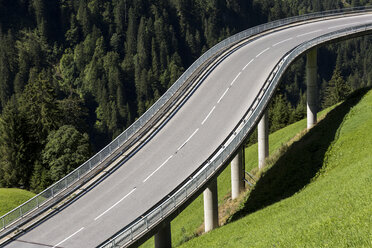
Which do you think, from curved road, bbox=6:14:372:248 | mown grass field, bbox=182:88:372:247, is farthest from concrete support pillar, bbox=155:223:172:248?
curved road, bbox=6:14:372:248

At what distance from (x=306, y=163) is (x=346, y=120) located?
23.2 feet

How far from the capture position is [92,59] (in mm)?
188250

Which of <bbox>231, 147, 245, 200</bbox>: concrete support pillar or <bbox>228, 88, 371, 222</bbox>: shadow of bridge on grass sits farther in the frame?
<bbox>231, 147, 245, 200</bbox>: concrete support pillar

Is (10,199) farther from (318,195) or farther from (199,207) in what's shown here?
(318,195)

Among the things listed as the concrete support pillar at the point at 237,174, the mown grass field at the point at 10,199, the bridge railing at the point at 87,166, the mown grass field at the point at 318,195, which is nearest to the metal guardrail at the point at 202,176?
the mown grass field at the point at 318,195

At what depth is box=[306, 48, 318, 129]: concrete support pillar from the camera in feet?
172

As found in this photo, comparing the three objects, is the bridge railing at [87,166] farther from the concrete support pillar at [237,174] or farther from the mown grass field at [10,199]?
the mown grass field at [10,199]

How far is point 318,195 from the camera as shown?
87.1 feet

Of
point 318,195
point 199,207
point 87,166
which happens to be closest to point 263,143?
point 199,207

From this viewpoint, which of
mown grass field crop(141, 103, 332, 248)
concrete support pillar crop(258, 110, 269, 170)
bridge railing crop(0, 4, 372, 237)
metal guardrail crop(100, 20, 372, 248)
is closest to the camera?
metal guardrail crop(100, 20, 372, 248)

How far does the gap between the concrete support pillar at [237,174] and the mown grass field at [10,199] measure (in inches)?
825

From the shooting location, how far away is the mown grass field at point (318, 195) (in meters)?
17.8

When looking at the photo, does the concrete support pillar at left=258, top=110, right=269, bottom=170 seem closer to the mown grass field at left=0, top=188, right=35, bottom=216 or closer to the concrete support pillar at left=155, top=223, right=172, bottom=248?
the concrete support pillar at left=155, top=223, right=172, bottom=248

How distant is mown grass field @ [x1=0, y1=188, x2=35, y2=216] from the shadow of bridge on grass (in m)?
21.6
